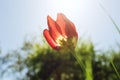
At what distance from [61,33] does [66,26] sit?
3cm

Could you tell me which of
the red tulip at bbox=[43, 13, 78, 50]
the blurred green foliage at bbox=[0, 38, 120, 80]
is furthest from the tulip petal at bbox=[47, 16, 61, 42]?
the blurred green foliage at bbox=[0, 38, 120, 80]

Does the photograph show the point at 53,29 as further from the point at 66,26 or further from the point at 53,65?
the point at 53,65

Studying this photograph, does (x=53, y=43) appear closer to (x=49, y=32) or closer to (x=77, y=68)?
(x=49, y=32)

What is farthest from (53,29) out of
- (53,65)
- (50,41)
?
(53,65)

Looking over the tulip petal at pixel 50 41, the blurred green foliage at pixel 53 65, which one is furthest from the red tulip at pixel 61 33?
the blurred green foliage at pixel 53 65

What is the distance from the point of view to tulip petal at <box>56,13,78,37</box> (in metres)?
1.37

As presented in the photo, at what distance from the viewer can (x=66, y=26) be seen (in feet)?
4.62

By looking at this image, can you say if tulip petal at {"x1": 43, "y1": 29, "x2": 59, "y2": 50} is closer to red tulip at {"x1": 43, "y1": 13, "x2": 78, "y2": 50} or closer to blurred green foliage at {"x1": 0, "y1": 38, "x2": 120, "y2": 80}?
red tulip at {"x1": 43, "y1": 13, "x2": 78, "y2": 50}

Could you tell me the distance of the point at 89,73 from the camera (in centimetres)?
109

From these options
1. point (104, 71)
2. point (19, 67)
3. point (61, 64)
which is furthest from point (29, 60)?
point (104, 71)

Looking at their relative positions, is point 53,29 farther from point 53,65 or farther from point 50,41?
point 53,65

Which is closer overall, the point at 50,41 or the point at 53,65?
the point at 50,41

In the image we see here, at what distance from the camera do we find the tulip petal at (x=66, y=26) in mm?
1373

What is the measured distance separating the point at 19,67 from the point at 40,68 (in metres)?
1.45
